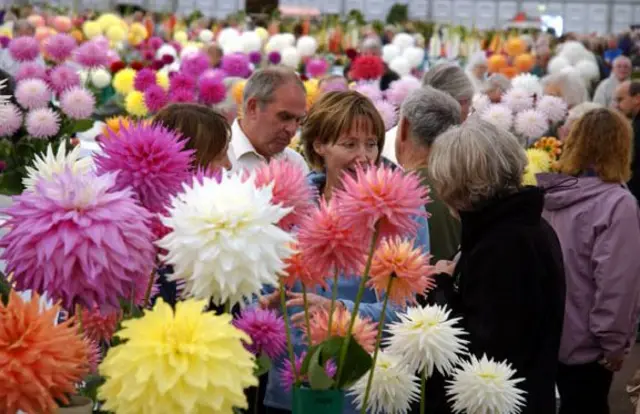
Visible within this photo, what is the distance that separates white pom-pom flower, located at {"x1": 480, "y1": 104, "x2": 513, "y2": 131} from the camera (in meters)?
5.70

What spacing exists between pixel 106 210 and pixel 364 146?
153 cm

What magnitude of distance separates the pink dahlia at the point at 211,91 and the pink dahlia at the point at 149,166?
446 centimetres

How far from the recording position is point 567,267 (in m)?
4.33

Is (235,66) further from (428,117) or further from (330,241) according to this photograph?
(330,241)

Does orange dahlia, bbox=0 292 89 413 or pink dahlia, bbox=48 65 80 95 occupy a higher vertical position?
orange dahlia, bbox=0 292 89 413

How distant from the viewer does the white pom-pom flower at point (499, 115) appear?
570cm

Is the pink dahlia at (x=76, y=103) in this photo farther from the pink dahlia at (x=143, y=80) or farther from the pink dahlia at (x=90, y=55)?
the pink dahlia at (x=90, y=55)

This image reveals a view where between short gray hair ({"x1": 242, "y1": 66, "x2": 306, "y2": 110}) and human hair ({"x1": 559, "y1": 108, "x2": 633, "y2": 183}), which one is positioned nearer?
short gray hair ({"x1": 242, "y1": 66, "x2": 306, "y2": 110})

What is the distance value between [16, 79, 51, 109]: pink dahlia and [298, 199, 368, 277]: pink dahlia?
394 centimetres

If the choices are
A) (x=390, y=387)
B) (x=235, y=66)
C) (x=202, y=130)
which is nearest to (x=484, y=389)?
(x=390, y=387)

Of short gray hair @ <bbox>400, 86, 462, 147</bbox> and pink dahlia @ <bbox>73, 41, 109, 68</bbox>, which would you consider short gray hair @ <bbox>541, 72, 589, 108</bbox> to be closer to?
pink dahlia @ <bbox>73, 41, 109, 68</bbox>

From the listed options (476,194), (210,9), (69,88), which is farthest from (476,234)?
(210,9)

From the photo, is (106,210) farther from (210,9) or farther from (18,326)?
(210,9)

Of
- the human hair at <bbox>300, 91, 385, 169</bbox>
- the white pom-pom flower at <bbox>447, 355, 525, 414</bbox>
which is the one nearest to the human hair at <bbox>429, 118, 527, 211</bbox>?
the human hair at <bbox>300, 91, 385, 169</bbox>
